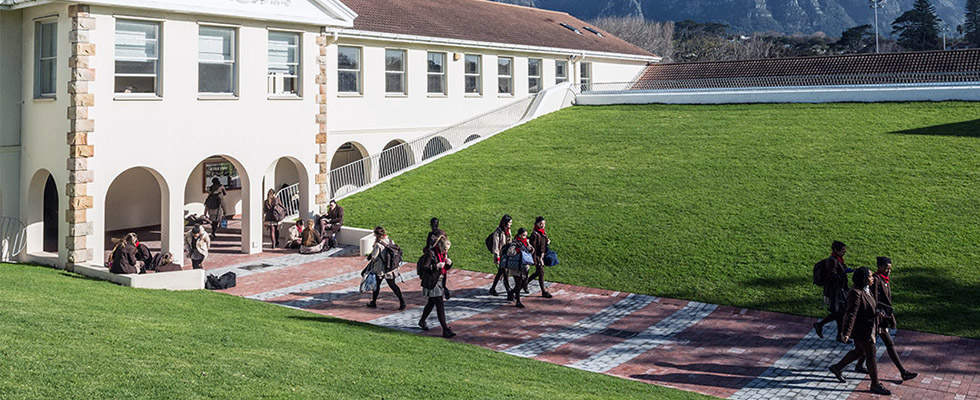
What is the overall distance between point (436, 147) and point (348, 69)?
4.98 meters

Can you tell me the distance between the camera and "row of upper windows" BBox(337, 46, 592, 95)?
93.1 feet


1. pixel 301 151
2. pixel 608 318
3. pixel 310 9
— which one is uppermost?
pixel 310 9

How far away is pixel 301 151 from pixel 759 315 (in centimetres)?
1336

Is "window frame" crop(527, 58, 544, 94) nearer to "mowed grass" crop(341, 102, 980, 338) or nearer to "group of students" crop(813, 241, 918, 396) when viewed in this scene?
"mowed grass" crop(341, 102, 980, 338)

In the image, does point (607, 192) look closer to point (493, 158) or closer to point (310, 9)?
point (493, 158)

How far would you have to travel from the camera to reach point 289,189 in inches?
1033

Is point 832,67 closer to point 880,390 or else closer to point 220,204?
point 220,204

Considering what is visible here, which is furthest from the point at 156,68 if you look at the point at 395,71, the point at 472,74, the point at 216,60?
the point at 472,74

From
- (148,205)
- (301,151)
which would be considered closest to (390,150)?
(301,151)

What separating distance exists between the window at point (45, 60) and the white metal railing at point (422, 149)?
29.4ft

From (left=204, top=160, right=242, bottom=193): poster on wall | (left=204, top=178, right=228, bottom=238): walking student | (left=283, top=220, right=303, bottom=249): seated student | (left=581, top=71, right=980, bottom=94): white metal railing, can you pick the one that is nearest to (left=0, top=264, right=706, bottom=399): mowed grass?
(left=283, top=220, right=303, bottom=249): seated student

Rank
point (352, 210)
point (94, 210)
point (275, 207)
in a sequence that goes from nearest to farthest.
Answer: point (94, 210) → point (275, 207) → point (352, 210)

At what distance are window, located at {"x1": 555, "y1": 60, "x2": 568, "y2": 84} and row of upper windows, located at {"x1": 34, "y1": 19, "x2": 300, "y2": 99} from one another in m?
18.1

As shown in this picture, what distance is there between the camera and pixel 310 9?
22594 millimetres
